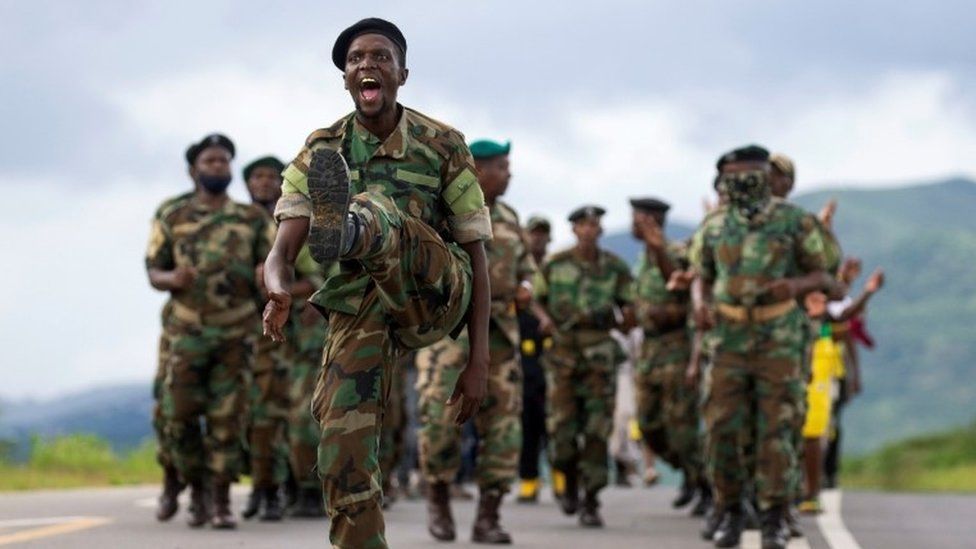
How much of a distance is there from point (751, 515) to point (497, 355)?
94.9 inches

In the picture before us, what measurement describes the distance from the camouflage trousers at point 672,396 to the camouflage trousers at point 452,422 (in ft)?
13.1

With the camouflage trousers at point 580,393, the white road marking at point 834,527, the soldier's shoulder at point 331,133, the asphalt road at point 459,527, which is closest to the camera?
the soldier's shoulder at point 331,133

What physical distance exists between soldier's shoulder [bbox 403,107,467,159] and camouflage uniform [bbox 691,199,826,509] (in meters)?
4.94

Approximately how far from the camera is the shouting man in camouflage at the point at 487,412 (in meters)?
13.3

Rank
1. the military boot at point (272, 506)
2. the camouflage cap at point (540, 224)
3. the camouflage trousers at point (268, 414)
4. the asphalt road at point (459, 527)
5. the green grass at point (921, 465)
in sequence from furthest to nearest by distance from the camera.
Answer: the green grass at point (921, 465) < the camouflage cap at point (540, 224) < the camouflage trousers at point (268, 414) < the military boot at point (272, 506) < the asphalt road at point (459, 527)

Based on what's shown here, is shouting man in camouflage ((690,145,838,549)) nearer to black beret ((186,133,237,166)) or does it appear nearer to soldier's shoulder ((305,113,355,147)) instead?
black beret ((186,133,237,166))

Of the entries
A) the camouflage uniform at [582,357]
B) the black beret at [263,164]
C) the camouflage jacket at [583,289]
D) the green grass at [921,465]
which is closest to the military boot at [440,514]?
the camouflage uniform at [582,357]

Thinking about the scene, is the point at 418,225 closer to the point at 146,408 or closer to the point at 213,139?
the point at 213,139

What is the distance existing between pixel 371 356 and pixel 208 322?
19.4ft

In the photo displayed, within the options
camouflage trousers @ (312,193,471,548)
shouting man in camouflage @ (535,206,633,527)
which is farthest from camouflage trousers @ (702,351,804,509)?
camouflage trousers @ (312,193,471,548)

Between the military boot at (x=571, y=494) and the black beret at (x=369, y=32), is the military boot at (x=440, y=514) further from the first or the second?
the black beret at (x=369, y=32)

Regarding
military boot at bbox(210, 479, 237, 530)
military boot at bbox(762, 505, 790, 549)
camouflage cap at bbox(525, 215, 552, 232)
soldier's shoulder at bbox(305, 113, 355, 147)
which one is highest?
camouflage cap at bbox(525, 215, 552, 232)

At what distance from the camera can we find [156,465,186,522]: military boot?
14.5 meters

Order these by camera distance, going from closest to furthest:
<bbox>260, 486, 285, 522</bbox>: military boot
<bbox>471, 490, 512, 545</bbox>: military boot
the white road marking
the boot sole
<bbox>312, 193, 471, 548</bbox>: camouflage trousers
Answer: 1. the boot sole
2. <bbox>312, 193, 471, 548</bbox>: camouflage trousers
3. <bbox>471, 490, 512, 545</bbox>: military boot
4. the white road marking
5. <bbox>260, 486, 285, 522</bbox>: military boot
